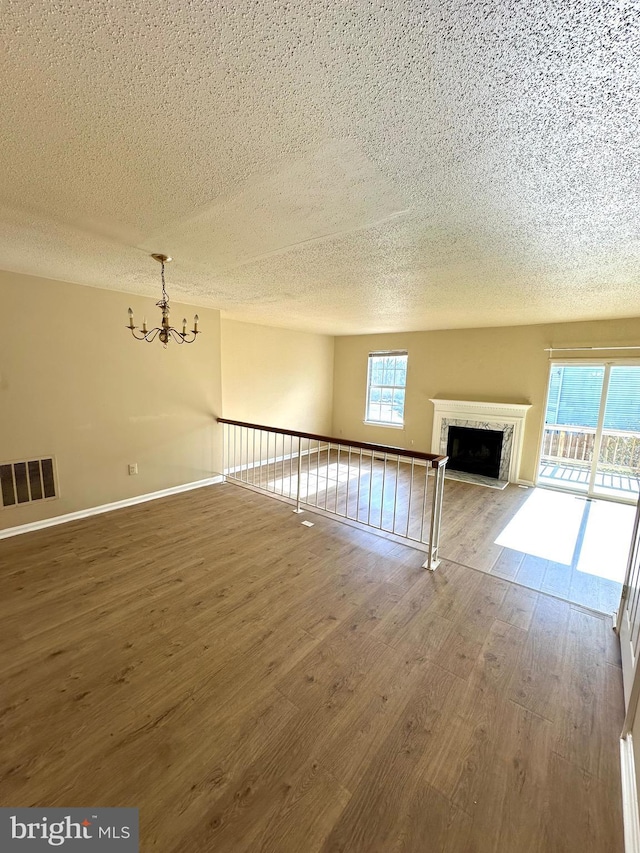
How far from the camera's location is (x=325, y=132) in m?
1.21

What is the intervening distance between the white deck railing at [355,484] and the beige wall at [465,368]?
80 centimetres

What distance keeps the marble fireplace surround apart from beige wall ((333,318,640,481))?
0.42ft

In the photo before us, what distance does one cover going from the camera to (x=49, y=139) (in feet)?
4.20

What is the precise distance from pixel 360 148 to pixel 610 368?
Result: 5.01m

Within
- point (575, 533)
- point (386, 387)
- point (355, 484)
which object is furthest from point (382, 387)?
point (575, 533)

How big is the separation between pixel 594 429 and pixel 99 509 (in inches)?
253

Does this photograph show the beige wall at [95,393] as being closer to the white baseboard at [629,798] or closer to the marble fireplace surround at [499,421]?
the marble fireplace surround at [499,421]

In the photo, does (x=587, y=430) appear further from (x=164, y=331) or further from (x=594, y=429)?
(x=164, y=331)

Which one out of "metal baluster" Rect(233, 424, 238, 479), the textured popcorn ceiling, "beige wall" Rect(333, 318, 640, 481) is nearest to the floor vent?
the textured popcorn ceiling

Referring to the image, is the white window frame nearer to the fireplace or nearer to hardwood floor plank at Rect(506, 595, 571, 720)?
the fireplace

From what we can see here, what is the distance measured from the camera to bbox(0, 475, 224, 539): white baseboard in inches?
129

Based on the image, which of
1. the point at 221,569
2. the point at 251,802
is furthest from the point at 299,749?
the point at 221,569

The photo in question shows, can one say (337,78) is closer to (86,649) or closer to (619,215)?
(619,215)

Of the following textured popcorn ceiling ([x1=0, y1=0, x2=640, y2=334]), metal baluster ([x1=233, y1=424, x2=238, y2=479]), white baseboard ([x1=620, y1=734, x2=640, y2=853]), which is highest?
textured popcorn ceiling ([x1=0, y1=0, x2=640, y2=334])
